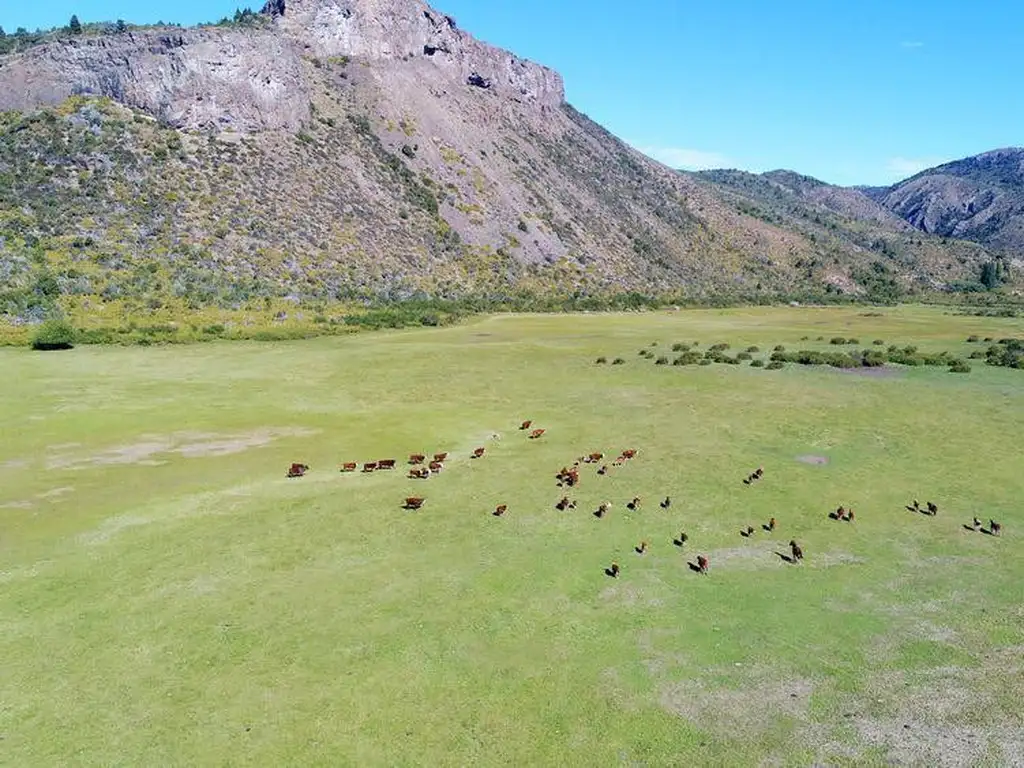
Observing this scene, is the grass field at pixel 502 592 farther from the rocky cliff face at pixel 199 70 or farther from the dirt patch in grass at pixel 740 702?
the rocky cliff face at pixel 199 70

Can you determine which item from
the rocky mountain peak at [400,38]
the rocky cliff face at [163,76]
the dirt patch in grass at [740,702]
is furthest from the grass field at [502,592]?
the rocky mountain peak at [400,38]

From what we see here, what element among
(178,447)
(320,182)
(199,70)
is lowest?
(178,447)

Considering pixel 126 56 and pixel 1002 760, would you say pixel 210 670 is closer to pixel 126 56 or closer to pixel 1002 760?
pixel 1002 760

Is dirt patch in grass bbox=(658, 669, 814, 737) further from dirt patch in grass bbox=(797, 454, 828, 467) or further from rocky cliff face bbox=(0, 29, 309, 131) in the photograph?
rocky cliff face bbox=(0, 29, 309, 131)

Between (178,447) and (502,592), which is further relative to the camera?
(178,447)

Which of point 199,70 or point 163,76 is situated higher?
point 199,70

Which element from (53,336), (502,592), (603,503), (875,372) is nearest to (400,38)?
(53,336)

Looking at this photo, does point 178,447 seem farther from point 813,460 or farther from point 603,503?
point 813,460
